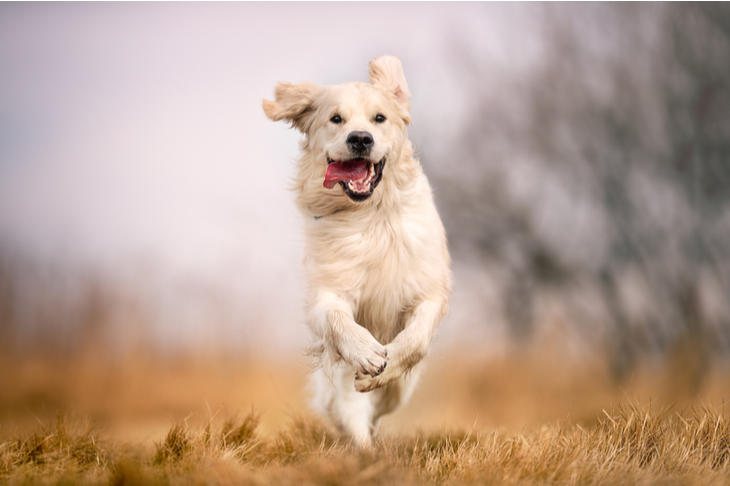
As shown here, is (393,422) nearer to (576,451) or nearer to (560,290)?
(576,451)

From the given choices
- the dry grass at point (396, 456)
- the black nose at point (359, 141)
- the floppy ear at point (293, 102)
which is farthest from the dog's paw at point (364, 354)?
the floppy ear at point (293, 102)

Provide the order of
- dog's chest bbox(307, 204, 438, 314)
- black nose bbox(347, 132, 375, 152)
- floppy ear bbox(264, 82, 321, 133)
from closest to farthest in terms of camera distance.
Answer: black nose bbox(347, 132, 375, 152), dog's chest bbox(307, 204, 438, 314), floppy ear bbox(264, 82, 321, 133)

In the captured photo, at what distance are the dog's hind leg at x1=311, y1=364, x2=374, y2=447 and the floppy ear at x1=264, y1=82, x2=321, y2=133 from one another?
1879 mm

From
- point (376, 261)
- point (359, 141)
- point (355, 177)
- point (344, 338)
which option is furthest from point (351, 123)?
point (344, 338)

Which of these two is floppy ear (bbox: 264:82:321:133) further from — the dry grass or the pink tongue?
the dry grass

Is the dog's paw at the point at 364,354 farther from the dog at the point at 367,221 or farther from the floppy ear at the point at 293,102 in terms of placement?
the floppy ear at the point at 293,102

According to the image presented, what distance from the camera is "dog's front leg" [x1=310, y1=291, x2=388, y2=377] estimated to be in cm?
303

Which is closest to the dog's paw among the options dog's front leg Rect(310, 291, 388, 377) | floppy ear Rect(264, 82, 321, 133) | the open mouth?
dog's front leg Rect(310, 291, 388, 377)

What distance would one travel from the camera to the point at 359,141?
319cm

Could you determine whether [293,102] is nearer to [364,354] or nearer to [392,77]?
[392,77]

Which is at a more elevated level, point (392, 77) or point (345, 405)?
point (392, 77)

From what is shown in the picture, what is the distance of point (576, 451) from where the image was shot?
9.55ft

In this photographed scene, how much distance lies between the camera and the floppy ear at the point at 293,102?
147 inches

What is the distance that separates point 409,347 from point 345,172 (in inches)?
44.8
